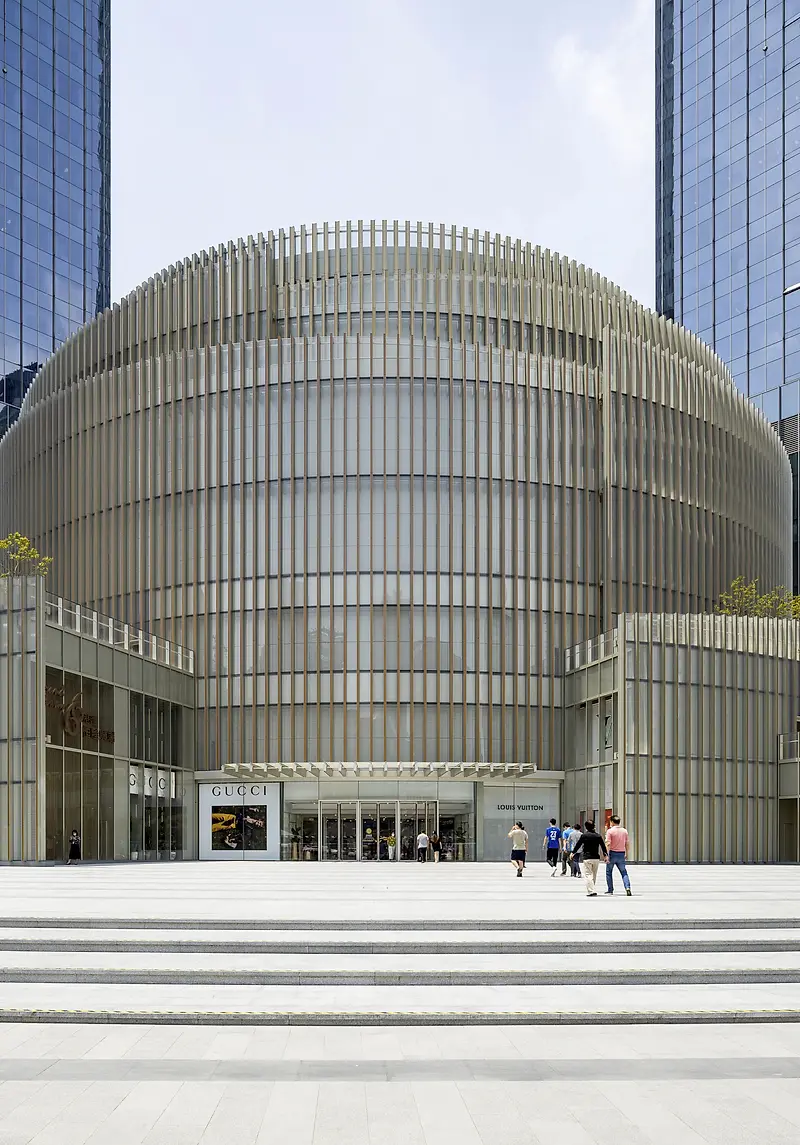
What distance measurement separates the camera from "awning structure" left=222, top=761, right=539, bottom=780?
177ft

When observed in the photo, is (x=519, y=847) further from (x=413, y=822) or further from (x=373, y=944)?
(x=413, y=822)

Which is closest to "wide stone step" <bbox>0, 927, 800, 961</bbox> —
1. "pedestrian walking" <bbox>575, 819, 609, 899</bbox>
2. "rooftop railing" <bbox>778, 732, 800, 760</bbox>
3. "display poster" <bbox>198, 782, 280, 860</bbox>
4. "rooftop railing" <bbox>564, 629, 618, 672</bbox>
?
"pedestrian walking" <bbox>575, 819, 609, 899</bbox>

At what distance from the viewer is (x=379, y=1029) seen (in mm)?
13227

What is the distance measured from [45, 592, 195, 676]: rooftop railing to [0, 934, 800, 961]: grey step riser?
82.4 feet

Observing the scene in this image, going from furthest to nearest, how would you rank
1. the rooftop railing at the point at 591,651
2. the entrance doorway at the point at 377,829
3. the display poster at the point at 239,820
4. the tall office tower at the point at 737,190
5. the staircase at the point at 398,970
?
the tall office tower at the point at 737,190 < the display poster at the point at 239,820 < the entrance doorway at the point at 377,829 < the rooftop railing at the point at 591,651 < the staircase at the point at 398,970

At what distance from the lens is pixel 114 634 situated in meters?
48.0

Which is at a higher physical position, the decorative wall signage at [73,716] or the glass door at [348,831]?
the decorative wall signage at [73,716]

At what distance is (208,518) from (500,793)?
17.8 metres

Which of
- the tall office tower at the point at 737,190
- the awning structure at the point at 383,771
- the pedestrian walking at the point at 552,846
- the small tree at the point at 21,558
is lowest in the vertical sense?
the pedestrian walking at the point at 552,846

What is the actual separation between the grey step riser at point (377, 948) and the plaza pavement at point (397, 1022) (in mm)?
31

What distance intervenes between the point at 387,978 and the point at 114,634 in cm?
3399

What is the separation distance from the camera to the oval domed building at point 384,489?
55.9m

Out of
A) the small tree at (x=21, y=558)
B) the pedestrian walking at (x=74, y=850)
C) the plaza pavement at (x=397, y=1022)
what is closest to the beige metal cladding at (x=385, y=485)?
the small tree at (x=21, y=558)

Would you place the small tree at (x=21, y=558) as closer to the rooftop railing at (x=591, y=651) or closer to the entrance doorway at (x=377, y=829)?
the entrance doorway at (x=377, y=829)
